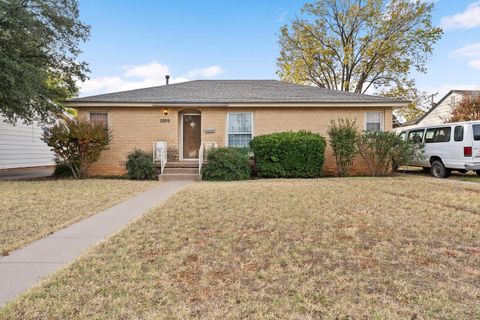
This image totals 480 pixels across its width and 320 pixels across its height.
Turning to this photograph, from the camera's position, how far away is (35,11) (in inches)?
458

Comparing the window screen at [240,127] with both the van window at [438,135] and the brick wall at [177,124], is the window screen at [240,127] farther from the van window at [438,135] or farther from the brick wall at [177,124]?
the van window at [438,135]

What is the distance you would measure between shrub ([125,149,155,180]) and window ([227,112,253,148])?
3573 mm

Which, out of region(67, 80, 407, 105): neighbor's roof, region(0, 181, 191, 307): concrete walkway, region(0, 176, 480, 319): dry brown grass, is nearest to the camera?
region(0, 176, 480, 319): dry brown grass

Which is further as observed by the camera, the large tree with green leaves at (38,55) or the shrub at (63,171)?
the shrub at (63,171)

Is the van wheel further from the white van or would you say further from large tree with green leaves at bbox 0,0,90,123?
large tree with green leaves at bbox 0,0,90,123

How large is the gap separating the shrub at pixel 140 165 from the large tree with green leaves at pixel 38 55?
13.2 ft

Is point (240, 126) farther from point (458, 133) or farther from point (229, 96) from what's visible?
point (458, 133)

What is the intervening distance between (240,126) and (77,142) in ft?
21.1

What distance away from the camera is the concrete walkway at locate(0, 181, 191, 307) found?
2.75m

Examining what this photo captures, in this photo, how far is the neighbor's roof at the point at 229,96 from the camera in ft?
40.7

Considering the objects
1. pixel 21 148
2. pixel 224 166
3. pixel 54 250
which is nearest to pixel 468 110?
pixel 224 166

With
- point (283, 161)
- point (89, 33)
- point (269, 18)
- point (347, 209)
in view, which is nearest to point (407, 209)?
point (347, 209)

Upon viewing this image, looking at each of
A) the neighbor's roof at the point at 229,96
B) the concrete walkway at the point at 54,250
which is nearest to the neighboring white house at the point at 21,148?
Answer: the neighbor's roof at the point at 229,96

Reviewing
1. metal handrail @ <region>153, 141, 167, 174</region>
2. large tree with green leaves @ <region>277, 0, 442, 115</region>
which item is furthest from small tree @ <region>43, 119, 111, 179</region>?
large tree with green leaves @ <region>277, 0, 442, 115</region>
